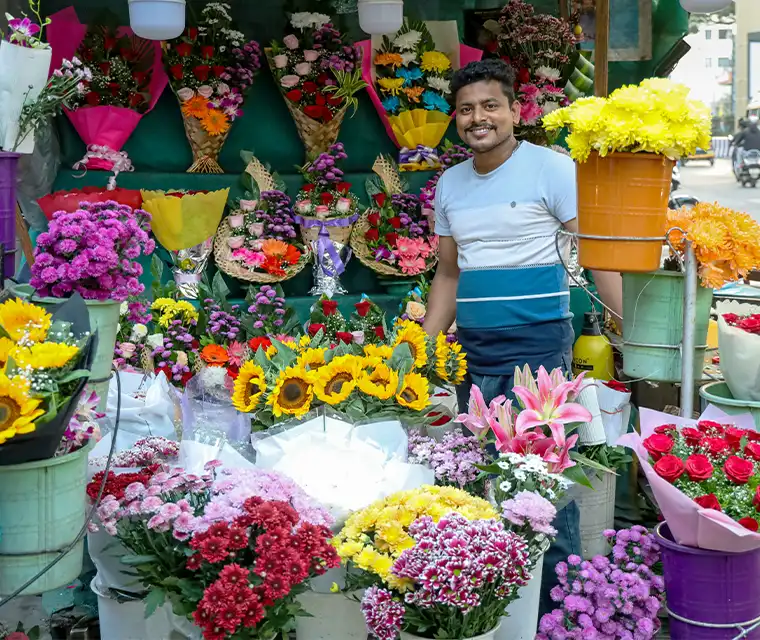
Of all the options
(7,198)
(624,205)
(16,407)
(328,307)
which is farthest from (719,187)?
(16,407)

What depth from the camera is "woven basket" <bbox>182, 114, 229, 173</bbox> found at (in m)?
4.69

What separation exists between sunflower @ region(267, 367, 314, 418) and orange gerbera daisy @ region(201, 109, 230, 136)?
217 centimetres

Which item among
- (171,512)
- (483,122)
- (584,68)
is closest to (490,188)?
(483,122)

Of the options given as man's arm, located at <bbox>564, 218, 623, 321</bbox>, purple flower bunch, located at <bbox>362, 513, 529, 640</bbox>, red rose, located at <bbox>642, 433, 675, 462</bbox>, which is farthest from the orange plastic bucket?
purple flower bunch, located at <bbox>362, 513, 529, 640</bbox>

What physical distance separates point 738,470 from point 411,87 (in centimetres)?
305

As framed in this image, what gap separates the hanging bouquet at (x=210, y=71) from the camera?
4586 millimetres

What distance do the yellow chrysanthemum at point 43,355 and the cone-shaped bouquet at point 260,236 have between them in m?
2.61

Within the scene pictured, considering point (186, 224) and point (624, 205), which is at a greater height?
point (624, 205)

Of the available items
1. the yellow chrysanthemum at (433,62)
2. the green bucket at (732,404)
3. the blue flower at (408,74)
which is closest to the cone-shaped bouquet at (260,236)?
the blue flower at (408,74)

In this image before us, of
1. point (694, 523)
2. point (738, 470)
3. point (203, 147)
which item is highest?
point (203, 147)

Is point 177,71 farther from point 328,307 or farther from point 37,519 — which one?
point 37,519

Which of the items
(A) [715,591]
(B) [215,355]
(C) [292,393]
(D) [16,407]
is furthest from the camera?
(B) [215,355]

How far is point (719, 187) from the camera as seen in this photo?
64.0 feet

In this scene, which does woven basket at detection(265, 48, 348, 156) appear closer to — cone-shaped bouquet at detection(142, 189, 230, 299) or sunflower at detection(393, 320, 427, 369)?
cone-shaped bouquet at detection(142, 189, 230, 299)
